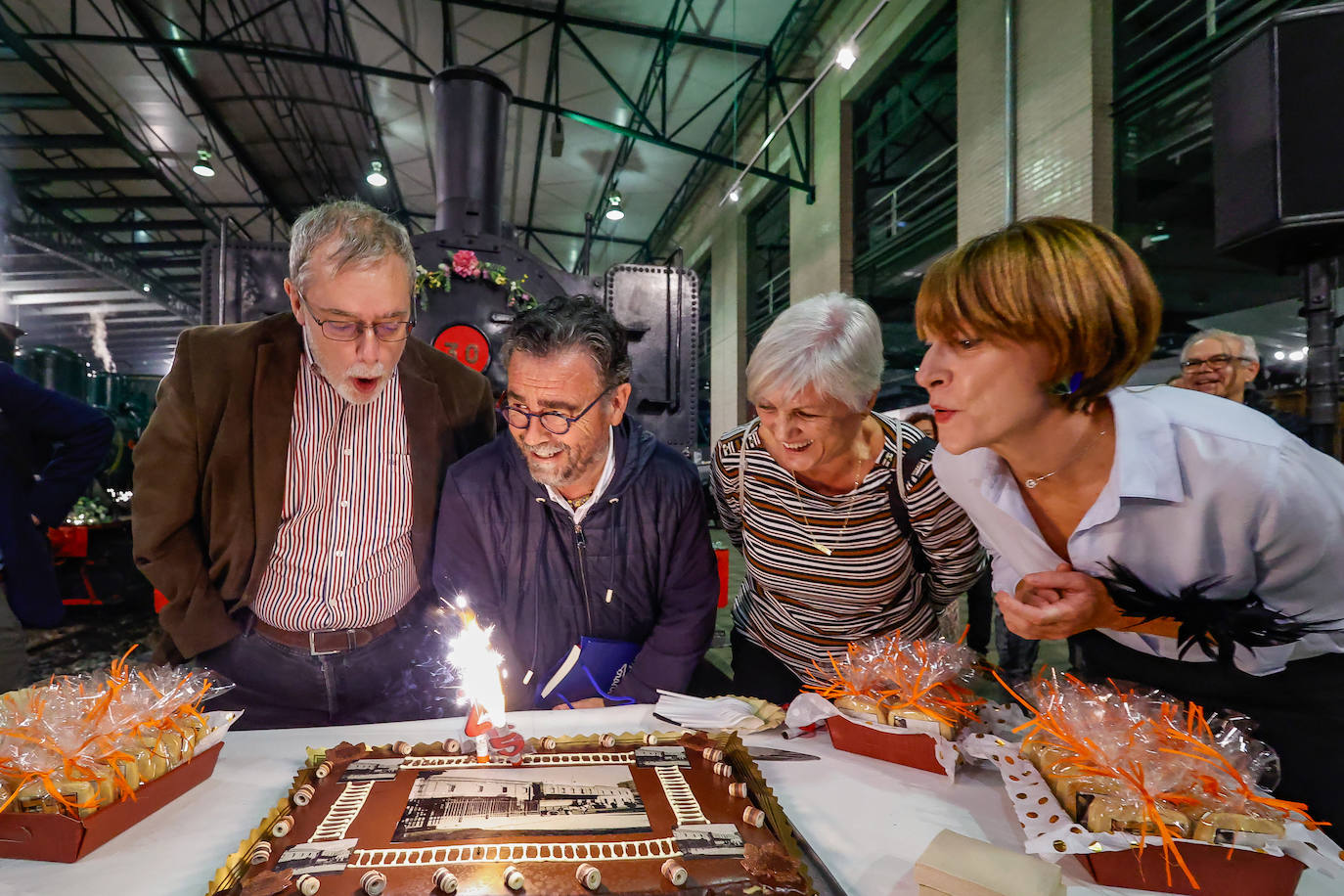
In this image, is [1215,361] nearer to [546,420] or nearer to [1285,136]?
[1285,136]

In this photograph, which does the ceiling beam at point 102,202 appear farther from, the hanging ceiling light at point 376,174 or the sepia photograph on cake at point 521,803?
the sepia photograph on cake at point 521,803

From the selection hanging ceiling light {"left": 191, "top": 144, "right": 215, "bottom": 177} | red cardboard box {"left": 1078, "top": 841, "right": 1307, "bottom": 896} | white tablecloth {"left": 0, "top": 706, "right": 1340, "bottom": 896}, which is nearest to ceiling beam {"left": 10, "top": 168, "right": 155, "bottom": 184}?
hanging ceiling light {"left": 191, "top": 144, "right": 215, "bottom": 177}

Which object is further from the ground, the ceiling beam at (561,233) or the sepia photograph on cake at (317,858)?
the ceiling beam at (561,233)

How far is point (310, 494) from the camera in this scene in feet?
7.34

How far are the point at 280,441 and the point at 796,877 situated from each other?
193 cm

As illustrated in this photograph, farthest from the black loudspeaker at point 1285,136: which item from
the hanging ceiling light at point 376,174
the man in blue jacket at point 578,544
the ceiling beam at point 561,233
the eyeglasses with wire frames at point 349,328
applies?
the ceiling beam at point 561,233

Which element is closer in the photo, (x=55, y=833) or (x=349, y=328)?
(x=55, y=833)

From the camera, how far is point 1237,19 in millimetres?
4898

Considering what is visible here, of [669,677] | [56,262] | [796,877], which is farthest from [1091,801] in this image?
[56,262]

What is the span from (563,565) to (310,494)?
83 centimetres

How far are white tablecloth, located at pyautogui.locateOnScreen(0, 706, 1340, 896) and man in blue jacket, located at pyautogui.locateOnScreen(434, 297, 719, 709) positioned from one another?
520 mm

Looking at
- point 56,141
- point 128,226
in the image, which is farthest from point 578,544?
point 128,226

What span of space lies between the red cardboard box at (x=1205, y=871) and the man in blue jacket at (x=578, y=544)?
51.1 inches

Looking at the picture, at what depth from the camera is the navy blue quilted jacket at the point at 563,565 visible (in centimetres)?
224
